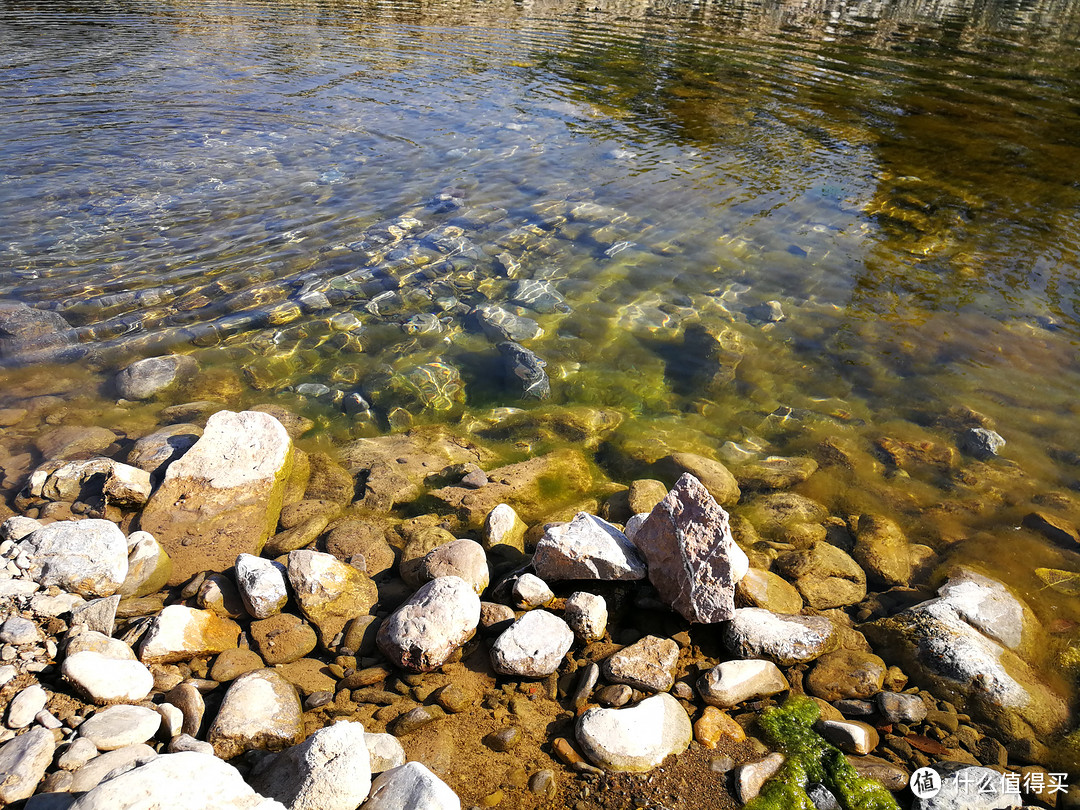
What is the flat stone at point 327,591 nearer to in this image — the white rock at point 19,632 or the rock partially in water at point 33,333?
the white rock at point 19,632

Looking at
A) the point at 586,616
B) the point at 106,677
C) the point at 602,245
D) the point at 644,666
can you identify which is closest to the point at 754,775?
the point at 644,666

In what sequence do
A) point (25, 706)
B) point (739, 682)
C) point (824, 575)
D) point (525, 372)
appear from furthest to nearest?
point (525, 372), point (824, 575), point (739, 682), point (25, 706)

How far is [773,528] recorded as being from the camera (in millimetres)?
5324

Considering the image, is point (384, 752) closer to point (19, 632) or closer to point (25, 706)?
point (25, 706)

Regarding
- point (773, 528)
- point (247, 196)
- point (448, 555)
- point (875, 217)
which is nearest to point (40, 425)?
point (448, 555)

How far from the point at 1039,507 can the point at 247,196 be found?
449 inches

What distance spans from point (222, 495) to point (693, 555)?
148 inches

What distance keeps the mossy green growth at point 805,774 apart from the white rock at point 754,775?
23 millimetres

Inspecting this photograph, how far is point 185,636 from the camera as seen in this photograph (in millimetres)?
3883

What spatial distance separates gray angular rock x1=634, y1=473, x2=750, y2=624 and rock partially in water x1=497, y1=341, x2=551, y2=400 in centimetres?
275

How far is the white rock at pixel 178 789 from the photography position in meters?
2.56

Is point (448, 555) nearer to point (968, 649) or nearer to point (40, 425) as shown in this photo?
point (968, 649)

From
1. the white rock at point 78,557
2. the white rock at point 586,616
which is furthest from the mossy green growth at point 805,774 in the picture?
the white rock at point 78,557

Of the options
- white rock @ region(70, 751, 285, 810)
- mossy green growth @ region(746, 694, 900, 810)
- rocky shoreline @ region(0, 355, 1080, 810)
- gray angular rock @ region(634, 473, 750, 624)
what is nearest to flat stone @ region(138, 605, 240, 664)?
rocky shoreline @ region(0, 355, 1080, 810)
